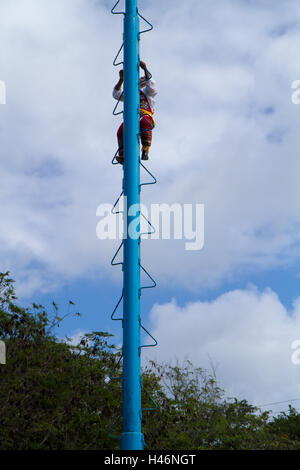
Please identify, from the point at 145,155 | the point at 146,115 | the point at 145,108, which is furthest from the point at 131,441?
the point at 145,108

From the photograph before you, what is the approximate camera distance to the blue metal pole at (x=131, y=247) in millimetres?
5609

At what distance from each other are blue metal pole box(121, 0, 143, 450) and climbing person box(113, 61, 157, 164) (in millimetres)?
350

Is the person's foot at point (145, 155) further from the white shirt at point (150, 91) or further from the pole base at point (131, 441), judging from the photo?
the pole base at point (131, 441)

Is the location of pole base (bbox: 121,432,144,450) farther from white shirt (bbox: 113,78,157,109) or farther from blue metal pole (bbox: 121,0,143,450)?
white shirt (bbox: 113,78,157,109)

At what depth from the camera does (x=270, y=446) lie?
10.7 m

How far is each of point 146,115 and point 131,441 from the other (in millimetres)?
3836

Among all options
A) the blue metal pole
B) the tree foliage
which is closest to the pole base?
the blue metal pole

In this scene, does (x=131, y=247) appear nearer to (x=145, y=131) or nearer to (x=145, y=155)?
(x=145, y=155)

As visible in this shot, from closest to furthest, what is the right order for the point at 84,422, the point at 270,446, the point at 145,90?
the point at 145,90, the point at 84,422, the point at 270,446

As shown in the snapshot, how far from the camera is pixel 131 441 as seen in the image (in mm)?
5516
